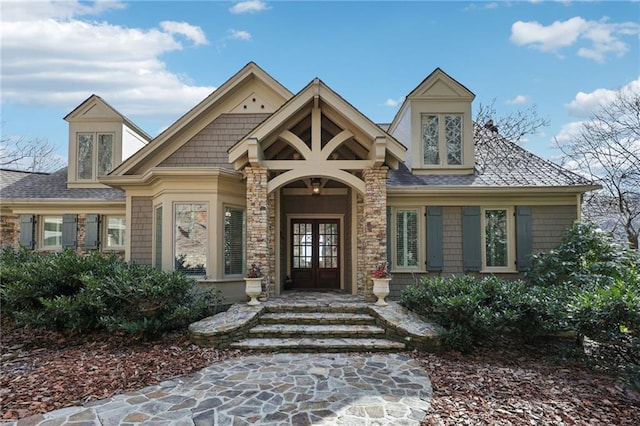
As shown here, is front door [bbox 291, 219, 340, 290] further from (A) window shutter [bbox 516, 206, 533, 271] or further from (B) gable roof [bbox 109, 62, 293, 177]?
(A) window shutter [bbox 516, 206, 533, 271]

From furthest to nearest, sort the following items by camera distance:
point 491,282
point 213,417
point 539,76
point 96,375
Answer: point 539,76, point 491,282, point 96,375, point 213,417

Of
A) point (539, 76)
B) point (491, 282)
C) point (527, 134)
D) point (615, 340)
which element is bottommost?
point (615, 340)

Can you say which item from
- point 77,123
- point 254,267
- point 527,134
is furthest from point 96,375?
point 527,134

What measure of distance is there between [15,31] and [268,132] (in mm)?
6865

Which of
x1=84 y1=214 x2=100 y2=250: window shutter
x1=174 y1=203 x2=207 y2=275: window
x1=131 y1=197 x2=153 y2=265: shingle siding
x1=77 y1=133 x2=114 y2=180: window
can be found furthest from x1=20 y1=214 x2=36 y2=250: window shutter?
x1=174 y1=203 x2=207 y2=275: window

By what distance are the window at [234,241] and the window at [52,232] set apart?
5316 millimetres

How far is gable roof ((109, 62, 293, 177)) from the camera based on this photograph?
890 centimetres

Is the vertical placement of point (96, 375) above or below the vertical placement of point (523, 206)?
below

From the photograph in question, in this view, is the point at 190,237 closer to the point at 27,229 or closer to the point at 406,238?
the point at 406,238

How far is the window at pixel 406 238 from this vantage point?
29.6 ft

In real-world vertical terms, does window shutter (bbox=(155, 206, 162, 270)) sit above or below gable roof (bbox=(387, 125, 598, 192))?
below

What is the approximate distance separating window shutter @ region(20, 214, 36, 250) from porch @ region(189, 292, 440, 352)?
6.82 m

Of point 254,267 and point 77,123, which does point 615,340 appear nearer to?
point 254,267

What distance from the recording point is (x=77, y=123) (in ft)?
34.0
